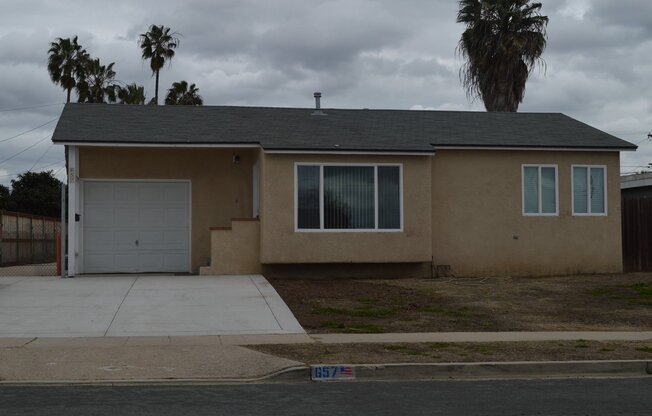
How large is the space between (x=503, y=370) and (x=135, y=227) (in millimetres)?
12625

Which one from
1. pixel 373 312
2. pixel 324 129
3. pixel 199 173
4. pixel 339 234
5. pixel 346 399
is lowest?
pixel 346 399

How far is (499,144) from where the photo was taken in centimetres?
2030

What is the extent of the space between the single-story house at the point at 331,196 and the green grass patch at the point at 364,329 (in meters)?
5.63

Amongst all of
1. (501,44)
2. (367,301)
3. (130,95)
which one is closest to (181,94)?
(130,95)

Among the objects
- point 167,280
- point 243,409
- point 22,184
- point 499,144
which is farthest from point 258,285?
point 22,184

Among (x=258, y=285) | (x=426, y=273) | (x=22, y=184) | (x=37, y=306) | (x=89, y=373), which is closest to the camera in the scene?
(x=89, y=373)

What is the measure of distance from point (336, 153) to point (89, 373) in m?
10.3

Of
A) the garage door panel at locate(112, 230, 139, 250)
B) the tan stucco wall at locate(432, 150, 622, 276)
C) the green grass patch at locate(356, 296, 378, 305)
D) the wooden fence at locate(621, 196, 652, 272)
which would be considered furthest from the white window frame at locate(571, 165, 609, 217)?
the garage door panel at locate(112, 230, 139, 250)

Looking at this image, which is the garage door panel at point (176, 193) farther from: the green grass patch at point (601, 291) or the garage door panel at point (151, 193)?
the green grass patch at point (601, 291)

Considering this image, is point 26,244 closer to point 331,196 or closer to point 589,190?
point 331,196

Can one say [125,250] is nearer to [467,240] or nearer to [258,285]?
[258,285]

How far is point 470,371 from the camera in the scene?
400 inches

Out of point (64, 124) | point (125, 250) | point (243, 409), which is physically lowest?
point (243, 409)

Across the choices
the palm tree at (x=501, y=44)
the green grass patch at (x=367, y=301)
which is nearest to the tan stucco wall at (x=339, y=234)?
the green grass patch at (x=367, y=301)
